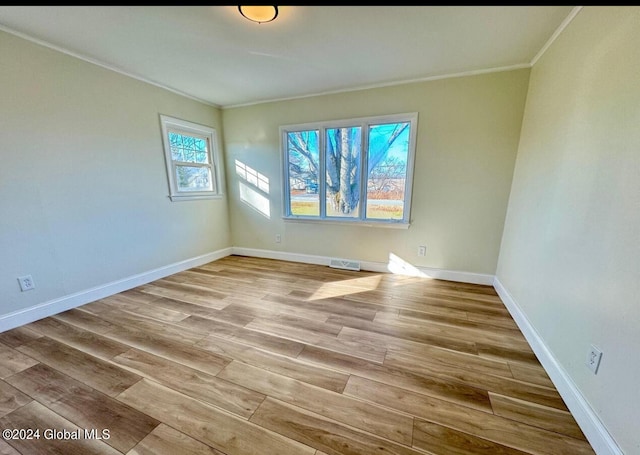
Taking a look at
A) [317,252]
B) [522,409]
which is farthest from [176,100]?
[522,409]

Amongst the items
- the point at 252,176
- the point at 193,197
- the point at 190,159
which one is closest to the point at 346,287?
the point at 252,176

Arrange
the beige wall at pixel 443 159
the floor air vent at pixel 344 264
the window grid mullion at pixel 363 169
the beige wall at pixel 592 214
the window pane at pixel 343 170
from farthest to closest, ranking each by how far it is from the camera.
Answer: the floor air vent at pixel 344 264 < the window pane at pixel 343 170 < the window grid mullion at pixel 363 169 < the beige wall at pixel 443 159 < the beige wall at pixel 592 214

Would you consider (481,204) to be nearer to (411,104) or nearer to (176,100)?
(411,104)

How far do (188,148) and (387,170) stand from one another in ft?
8.54

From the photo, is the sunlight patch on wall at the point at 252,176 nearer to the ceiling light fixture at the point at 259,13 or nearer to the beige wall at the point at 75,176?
the beige wall at the point at 75,176

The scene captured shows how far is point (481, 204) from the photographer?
9.30ft

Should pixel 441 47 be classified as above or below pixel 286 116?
above

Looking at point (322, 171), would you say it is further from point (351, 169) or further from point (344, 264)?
point (344, 264)

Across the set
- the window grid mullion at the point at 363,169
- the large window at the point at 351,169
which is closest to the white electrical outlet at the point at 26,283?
the large window at the point at 351,169

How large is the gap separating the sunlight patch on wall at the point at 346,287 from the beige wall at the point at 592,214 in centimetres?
138

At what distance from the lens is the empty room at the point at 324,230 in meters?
1.33

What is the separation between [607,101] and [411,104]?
1.73 metres

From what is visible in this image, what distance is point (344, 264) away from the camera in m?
3.51

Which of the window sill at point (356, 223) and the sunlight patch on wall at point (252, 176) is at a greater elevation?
the sunlight patch on wall at point (252, 176)
